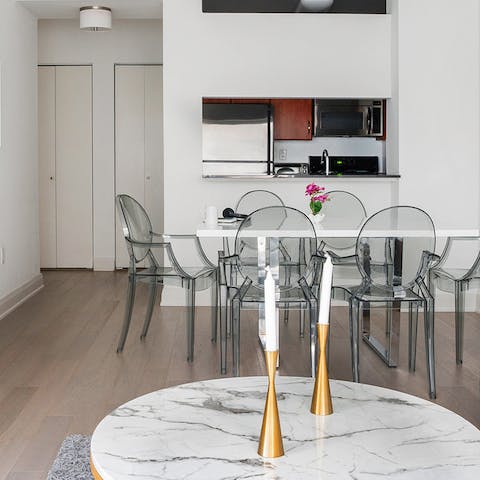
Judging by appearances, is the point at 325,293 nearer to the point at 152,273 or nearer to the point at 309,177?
the point at 152,273

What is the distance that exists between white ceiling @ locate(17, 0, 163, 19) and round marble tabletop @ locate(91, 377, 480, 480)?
4658 millimetres

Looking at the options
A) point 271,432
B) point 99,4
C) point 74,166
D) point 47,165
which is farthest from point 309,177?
point 271,432

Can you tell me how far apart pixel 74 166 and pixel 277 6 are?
125 inches

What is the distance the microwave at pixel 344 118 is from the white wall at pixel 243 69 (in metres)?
0.48

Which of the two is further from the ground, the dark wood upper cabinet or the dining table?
the dark wood upper cabinet

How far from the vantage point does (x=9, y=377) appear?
3770 millimetres

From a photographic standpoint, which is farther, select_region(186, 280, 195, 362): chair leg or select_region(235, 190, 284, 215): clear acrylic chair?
select_region(235, 190, 284, 215): clear acrylic chair

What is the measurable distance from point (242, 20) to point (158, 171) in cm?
246

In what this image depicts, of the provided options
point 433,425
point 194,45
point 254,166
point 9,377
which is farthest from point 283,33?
point 433,425

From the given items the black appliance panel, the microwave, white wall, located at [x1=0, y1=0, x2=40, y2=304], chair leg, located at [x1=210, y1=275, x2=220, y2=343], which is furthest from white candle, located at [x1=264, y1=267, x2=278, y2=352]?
the black appliance panel

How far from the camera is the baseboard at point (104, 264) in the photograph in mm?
7875

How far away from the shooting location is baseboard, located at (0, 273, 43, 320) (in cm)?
Answer: 540

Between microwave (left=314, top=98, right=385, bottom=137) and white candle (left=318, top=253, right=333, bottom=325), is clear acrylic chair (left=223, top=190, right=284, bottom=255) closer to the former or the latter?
microwave (left=314, top=98, right=385, bottom=137)

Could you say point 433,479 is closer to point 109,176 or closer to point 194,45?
point 194,45
